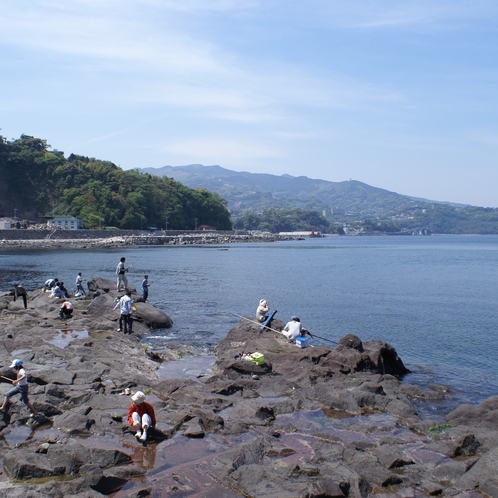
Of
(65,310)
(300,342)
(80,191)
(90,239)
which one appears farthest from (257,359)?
(80,191)

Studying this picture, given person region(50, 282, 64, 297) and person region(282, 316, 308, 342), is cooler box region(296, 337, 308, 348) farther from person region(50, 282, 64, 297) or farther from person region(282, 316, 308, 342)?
person region(50, 282, 64, 297)

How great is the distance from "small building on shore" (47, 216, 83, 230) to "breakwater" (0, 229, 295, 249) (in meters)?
7.74

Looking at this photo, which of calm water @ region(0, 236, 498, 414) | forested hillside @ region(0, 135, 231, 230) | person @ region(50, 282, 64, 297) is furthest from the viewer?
forested hillside @ region(0, 135, 231, 230)

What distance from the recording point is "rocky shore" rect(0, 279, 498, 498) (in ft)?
30.8

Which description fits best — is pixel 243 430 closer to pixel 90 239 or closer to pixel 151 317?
pixel 151 317

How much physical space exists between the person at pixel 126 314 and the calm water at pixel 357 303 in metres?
1.38

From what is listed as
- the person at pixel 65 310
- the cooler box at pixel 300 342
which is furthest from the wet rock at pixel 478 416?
the person at pixel 65 310

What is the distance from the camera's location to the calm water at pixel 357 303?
2127cm

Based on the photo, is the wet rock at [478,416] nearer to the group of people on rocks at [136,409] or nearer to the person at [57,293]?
the group of people on rocks at [136,409]

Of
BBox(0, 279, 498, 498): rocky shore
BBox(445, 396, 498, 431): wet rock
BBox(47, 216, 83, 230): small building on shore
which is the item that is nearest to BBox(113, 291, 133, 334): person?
BBox(0, 279, 498, 498): rocky shore

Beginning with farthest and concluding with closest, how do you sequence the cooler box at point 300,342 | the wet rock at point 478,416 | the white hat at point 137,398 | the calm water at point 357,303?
the calm water at point 357,303
the cooler box at point 300,342
the wet rock at point 478,416
the white hat at point 137,398

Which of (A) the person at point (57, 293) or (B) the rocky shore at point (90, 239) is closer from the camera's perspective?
(A) the person at point (57, 293)

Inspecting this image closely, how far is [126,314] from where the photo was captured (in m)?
22.0

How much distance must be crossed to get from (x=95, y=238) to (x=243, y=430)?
110405mm
